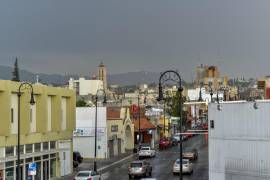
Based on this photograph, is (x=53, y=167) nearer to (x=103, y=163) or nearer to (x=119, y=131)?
(x=103, y=163)

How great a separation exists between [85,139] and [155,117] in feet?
169

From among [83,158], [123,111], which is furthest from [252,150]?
[123,111]

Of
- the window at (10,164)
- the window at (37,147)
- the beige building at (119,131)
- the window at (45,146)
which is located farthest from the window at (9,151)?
the beige building at (119,131)

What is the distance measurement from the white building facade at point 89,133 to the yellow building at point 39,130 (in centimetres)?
1929

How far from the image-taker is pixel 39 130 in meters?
55.7

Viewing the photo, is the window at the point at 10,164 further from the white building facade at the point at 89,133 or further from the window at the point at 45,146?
the white building facade at the point at 89,133

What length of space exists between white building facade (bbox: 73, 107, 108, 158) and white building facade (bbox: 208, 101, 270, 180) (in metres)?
49.6

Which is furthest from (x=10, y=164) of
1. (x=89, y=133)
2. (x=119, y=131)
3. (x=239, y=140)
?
(x=119, y=131)

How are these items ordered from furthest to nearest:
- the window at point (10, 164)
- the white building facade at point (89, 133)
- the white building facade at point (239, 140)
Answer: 1. the white building facade at point (89, 133)
2. the window at point (10, 164)
3. the white building facade at point (239, 140)

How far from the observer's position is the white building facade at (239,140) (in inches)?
1276

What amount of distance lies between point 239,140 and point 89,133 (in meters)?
52.5

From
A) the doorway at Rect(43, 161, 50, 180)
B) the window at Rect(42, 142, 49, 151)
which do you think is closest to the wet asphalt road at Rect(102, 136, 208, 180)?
the doorway at Rect(43, 161, 50, 180)

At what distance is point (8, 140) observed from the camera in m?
49.6

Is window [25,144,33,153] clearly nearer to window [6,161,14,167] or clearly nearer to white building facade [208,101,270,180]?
window [6,161,14,167]
